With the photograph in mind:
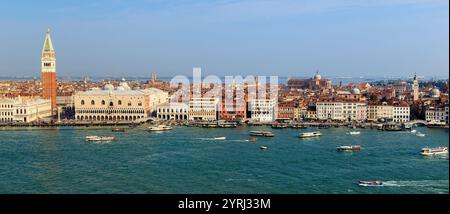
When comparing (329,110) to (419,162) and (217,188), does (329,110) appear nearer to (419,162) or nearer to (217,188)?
(419,162)

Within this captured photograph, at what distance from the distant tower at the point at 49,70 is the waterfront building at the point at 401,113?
300 inches

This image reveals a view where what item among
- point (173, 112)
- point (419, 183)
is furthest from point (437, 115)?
point (419, 183)

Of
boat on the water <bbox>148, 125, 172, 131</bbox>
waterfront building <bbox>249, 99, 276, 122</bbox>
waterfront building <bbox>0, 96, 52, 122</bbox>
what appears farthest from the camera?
waterfront building <bbox>249, 99, 276, 122</bbox>

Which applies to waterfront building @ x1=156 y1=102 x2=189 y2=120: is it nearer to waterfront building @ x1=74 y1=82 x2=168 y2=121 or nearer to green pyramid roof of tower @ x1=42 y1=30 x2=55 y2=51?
waterfront building @ x1=74 y1=82 x2=168 y2=121

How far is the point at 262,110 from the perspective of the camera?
1123 cm

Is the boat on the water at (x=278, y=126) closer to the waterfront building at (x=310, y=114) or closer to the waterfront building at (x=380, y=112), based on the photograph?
the waterfront building at (x=310, y=114)

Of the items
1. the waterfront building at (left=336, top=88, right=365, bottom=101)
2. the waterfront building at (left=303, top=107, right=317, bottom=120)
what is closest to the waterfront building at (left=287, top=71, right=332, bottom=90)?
the waterfront building at (left=336, top=88, right=365, bottom=101)

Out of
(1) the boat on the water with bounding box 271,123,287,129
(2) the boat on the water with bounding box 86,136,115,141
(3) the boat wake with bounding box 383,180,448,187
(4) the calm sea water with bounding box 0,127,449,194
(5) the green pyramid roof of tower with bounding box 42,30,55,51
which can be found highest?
(5) the green pyramid roof of tower with bounding box 42,30,55,51

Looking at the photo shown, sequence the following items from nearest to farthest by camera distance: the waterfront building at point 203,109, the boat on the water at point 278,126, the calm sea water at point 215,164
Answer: the calm sea water at point 215,164 → the boat on the water at point 278,126 → the waterfront building at point 203,109

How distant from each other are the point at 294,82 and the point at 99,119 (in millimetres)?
13255

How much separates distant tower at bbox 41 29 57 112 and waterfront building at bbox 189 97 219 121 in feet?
11.2

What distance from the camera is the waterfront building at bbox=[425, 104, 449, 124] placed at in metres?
10.4

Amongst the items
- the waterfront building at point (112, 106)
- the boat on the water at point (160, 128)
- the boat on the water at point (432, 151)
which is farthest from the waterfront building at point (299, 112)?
the boat on the water at point (432, 151)

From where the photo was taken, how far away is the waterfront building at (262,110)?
1112 cm
